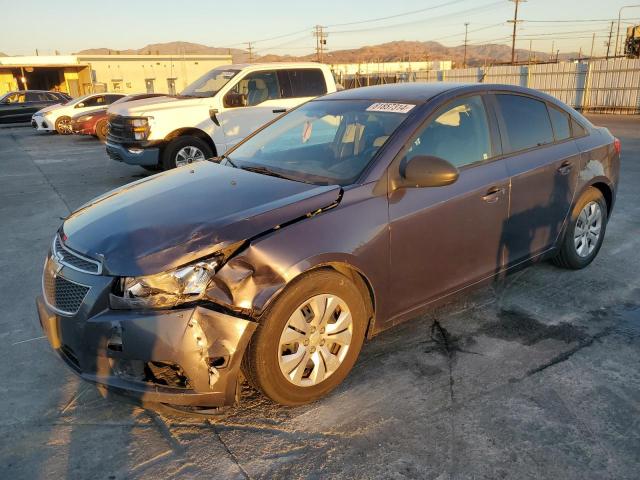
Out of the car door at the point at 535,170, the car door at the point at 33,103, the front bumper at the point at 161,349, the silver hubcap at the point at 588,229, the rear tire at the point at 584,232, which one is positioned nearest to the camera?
the front bumper at the point at 161,349

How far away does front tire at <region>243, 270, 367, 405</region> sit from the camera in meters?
2.61

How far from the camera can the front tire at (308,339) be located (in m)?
2.61

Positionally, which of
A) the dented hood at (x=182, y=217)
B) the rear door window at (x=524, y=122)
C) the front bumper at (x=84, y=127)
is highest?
the rear door window at (x=524, y=122)

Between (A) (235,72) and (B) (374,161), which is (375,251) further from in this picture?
(A) (235,72)

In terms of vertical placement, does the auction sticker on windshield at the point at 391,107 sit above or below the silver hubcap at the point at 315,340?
above

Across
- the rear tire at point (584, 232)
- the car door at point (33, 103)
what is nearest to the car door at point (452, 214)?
the rear tire at point (584, 232)

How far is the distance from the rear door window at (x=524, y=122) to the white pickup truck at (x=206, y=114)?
18.9 feet

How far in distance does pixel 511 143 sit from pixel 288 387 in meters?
2.43

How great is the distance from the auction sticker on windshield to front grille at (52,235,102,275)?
6.93 ft

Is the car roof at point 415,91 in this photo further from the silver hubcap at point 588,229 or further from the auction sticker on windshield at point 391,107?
the silver hubcap at point 588,229

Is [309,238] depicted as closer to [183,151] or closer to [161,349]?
[161,349]

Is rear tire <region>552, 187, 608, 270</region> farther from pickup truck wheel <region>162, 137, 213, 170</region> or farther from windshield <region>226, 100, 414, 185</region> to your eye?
pickup truck wheel <region>162, 137, 213, 170</region>

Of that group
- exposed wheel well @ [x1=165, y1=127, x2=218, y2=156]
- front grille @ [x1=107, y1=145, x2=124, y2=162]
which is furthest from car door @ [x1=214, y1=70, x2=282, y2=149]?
front grille @ [x1=107, y1=145, x2=124, y2=162]

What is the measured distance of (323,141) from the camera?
3756 millimetres
